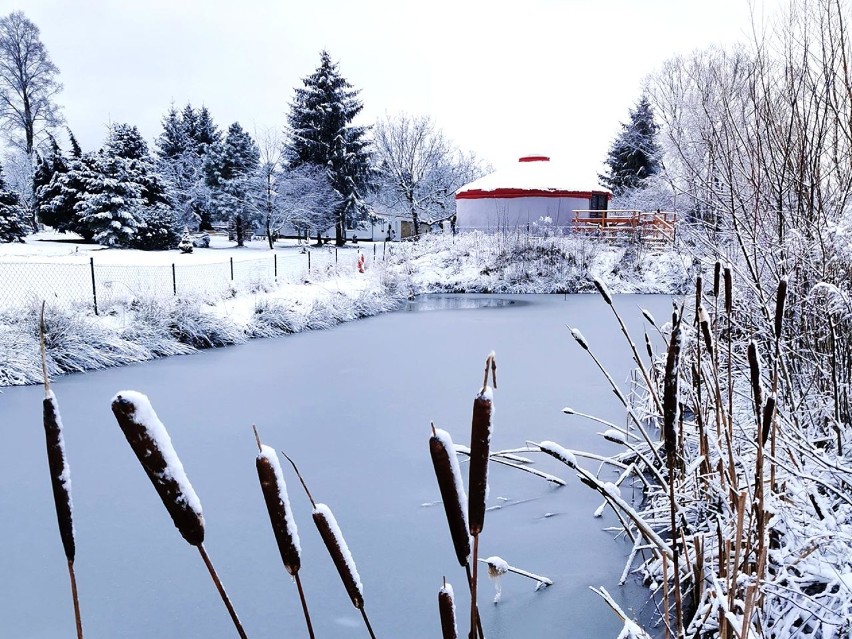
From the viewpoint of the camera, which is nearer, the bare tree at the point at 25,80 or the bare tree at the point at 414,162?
the bare tree at the point at 25,80

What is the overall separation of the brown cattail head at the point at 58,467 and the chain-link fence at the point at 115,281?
8.17 metres

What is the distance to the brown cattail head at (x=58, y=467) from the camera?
0.48 m

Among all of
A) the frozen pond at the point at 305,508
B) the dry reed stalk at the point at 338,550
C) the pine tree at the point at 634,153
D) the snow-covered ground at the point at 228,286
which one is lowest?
the frozen pond at the point at 305,508

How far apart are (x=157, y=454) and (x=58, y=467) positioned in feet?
0.34

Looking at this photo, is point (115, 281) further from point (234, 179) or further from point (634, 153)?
point (634, 153)

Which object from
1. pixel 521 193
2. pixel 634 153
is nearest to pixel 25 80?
pixel 521 193

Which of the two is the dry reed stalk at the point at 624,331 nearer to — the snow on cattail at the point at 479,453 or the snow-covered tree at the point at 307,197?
the snow on cattail at the point at 479,453

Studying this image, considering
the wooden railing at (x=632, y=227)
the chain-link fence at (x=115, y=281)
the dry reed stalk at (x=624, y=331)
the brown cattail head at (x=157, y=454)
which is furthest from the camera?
the wooden railing at (x=632, y=227)

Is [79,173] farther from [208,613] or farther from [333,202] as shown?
[208,613]

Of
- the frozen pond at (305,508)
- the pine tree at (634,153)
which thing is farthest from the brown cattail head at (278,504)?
the pine tree at (634,153)

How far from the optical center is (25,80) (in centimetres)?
2341

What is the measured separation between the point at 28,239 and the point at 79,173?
309 cm

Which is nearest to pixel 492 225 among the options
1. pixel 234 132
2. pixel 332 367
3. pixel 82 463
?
pixel 234 132

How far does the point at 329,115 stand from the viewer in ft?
86.5
